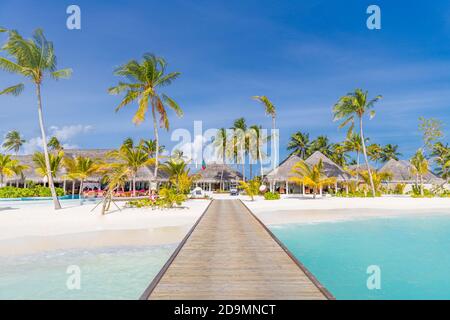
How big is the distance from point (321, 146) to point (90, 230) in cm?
5441

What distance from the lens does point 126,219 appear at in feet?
49.4

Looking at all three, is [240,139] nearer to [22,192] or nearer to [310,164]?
[310,164]

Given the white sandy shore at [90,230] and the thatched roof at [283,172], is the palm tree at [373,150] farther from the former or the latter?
the white sandy shore at [90,230]

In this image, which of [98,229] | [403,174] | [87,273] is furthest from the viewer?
[403,174]

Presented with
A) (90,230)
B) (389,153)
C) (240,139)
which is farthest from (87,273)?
(389,153)

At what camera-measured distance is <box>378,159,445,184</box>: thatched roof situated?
4513cm

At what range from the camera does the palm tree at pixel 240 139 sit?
1868 inches

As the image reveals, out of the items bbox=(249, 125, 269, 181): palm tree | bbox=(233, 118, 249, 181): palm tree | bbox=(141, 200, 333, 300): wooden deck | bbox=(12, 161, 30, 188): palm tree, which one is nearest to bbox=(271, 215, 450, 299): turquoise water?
bbox=(141, 200, 333, 300): wooden deck

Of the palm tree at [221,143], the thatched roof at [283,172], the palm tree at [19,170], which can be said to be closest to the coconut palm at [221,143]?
the palm tree at [221,143]

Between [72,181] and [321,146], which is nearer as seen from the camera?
[72,181]

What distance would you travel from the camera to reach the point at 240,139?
157 feet

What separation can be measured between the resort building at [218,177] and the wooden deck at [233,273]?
41785mm

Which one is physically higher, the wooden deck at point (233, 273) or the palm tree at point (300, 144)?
the palm tree at point (300, 144)
